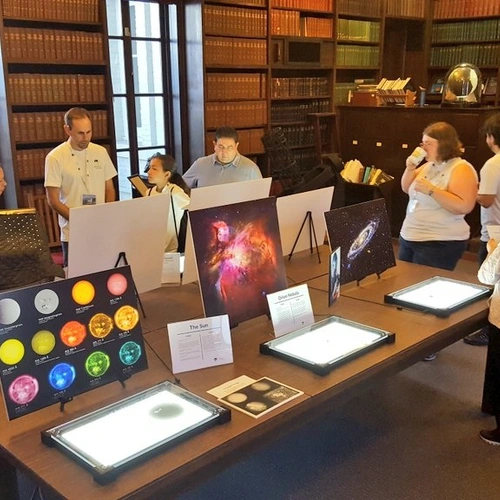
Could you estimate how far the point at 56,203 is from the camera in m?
3.50

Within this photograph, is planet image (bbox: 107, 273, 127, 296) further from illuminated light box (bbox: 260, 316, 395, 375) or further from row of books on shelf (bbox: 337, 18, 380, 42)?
row of books on shelf (bbox: 337, 18, 380, 42)

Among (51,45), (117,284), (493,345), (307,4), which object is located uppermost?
(307,4)

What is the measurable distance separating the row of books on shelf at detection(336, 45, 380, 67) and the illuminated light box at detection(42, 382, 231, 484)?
5.45 metres

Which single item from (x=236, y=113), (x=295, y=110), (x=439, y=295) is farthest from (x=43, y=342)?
(x=295, y=110)

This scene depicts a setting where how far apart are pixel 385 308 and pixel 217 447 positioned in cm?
105

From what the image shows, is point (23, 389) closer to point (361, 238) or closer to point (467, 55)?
point (361, 238)

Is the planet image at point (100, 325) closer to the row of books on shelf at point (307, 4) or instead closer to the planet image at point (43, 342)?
the planet image at point (43, 342)

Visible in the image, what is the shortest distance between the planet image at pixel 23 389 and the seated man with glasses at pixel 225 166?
238 cm

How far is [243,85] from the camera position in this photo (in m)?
5.55

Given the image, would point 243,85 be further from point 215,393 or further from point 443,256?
point 215,393

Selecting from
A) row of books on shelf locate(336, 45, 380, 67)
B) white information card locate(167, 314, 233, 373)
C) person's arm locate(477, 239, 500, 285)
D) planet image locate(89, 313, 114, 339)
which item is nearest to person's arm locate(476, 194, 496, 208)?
person's arm locate(477, 239, 500, 285)

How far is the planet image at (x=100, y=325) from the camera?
1.50 metres

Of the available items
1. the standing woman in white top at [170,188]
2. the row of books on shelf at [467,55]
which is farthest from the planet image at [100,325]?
the row of books on shelf at [467,55]

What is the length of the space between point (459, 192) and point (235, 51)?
3073 mm
